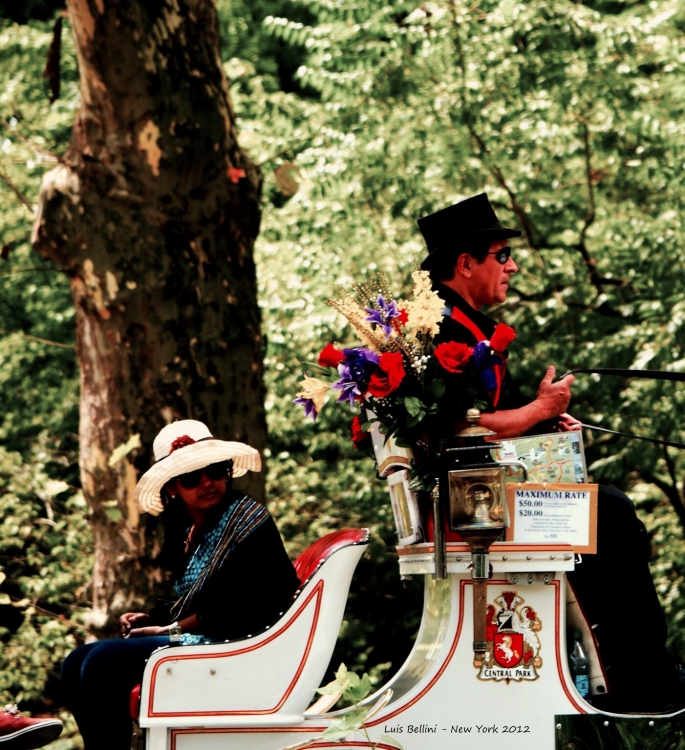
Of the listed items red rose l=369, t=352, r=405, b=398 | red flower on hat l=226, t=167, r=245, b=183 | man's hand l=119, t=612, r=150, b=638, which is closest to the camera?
red rose l=369, t=352, r=405, b=398

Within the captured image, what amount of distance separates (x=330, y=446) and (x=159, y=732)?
639 cm

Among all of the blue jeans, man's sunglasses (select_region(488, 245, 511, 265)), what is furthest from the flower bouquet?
the blue jeans

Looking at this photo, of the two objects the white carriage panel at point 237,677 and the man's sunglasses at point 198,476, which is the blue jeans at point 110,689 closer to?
the white carriage panel at point 237,677

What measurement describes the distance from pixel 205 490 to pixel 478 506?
1.10 meters

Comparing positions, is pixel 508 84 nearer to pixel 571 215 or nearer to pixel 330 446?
pixel 571 215

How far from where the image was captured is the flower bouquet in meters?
3.68

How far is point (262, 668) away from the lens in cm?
365

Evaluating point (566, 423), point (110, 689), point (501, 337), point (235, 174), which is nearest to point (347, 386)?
point (501, 337)

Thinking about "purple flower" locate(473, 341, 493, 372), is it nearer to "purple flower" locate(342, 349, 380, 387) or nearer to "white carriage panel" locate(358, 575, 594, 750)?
"purple flower" locate(342, 349, 380, 387)

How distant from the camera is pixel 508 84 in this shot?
939cm

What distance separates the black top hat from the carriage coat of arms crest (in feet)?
4.23

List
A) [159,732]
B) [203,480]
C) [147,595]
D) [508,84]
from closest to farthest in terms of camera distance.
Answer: [159,732] < [203,480] < [147,595] < [508,84]

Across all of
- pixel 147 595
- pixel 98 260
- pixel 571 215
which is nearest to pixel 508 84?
pixel 571 215

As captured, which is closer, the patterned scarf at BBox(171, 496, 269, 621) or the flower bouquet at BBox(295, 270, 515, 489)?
the flower bouquet at BBox(295, 270, 515, 489)
